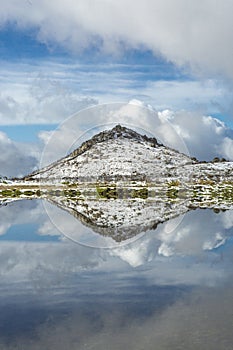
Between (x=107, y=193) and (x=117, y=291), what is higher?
(x=107, y=193)

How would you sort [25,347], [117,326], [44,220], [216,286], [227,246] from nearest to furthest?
[25,347], [117,326], [216,286], [227,246], [44,220]

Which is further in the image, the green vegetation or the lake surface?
the green vegetation

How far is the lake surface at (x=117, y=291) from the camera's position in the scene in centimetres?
1538

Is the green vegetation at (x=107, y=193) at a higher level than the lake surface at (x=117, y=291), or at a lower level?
higher

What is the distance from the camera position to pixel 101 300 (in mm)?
20062

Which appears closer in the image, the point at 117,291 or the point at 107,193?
the point at 117,291

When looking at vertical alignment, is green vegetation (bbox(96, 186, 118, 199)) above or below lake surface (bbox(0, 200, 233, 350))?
above

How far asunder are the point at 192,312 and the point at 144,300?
264cm

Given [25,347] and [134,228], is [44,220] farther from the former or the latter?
[25,347]

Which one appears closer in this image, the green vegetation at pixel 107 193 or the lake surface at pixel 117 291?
the lake surface at pixel 117 291

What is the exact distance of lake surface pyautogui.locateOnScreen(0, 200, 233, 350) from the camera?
15.4m

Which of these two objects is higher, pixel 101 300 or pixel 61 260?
pixel 61 260

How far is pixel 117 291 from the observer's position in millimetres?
21594

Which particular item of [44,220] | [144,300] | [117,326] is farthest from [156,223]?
[117,326]
